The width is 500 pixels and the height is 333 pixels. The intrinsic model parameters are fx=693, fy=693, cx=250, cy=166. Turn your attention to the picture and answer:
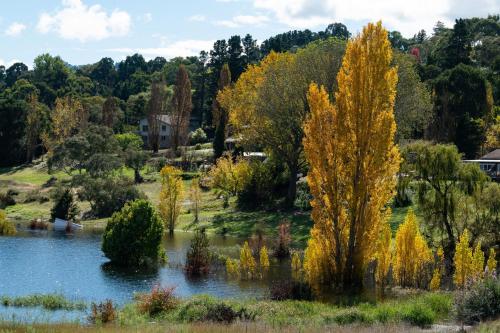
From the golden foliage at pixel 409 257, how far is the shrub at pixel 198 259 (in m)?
10.9

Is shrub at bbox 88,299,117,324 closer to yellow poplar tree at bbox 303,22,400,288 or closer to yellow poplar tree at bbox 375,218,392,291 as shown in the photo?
yellow poplar tree at bbox 303,22,400,288

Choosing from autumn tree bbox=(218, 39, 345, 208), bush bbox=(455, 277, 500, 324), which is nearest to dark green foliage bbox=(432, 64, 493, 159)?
autumn tree bbox=(218, 39, 345, 208)

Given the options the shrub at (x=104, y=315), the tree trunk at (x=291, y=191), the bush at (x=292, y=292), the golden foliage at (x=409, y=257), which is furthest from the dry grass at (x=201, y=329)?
the tree trunk at (x=291, y=191)

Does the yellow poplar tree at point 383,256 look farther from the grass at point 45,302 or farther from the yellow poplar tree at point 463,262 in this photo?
the grass at point 45,302

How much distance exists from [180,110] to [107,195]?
4020 cm

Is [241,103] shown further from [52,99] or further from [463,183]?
[52,99]

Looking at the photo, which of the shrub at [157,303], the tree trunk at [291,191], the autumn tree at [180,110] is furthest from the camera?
the autumn tree at [180,110]

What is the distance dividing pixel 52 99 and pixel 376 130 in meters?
128

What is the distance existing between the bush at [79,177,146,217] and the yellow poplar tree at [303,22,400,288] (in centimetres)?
4062

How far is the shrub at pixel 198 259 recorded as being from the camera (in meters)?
36.4

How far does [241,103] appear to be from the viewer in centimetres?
7438

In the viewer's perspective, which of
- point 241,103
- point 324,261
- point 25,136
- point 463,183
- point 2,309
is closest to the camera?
point 2,309

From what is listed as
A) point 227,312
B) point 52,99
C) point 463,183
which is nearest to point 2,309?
point 227,312

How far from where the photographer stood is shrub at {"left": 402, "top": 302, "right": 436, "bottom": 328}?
2148 cm
